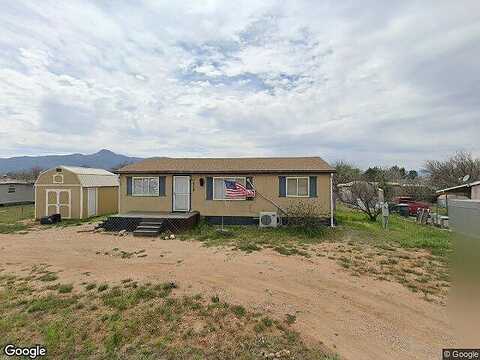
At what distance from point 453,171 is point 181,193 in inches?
1269

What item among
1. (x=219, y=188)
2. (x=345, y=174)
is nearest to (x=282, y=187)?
(x=219, y=188)

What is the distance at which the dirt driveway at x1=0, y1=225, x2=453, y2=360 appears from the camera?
4.44 meters

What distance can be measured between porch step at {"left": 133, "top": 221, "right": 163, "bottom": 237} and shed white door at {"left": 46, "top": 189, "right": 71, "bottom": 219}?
7.96m

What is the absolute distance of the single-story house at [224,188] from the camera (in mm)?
14445

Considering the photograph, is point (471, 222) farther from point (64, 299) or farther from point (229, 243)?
point (229, 243)

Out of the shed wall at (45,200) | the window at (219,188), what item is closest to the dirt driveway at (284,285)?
the window at (219,188)

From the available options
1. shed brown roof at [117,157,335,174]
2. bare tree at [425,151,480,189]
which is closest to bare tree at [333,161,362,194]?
bare tree at [425,151,480,189]

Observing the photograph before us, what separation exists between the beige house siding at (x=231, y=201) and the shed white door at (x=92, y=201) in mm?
4659

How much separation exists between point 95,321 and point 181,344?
1.79m

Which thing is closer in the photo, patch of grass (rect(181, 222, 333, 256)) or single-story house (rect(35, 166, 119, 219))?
patch of grass (rect(181, 222, 333, 256))

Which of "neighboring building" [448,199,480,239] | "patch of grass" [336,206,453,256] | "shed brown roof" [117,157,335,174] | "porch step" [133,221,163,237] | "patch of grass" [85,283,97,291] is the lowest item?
"patch of grass" [85,283,97,291]

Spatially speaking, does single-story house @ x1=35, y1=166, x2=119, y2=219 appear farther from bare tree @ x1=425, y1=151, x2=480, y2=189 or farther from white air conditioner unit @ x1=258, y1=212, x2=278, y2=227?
bare tree @ x1=425, y1=151, x2=480, y2=189

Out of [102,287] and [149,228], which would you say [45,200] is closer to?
[149,228]

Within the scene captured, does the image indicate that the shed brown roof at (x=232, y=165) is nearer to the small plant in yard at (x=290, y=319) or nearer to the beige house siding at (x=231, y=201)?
the beige house siding at (x=231, y=201)
